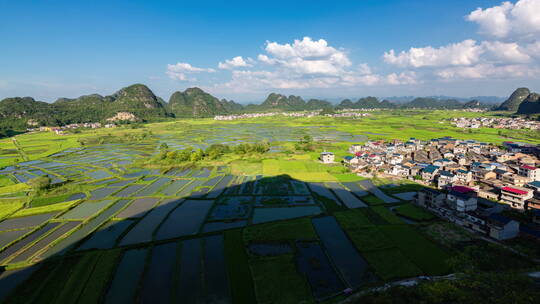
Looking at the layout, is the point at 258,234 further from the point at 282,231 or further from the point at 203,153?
the point at 203,153

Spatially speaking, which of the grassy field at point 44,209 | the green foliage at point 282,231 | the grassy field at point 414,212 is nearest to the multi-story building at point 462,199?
the grassy field at point 414,212

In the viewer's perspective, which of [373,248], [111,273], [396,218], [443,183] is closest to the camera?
[111,273]

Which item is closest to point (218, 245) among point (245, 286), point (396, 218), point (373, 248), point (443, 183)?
point (245, 286)

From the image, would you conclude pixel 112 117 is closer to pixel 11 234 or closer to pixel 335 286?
pixel 11 234

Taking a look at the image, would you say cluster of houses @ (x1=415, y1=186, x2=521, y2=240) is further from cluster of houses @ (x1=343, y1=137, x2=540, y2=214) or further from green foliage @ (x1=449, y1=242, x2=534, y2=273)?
cluster of houses @ (x1=343, y1=137, x2=540, y2=214)

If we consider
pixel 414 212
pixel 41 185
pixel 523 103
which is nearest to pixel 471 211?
pixel 414 212

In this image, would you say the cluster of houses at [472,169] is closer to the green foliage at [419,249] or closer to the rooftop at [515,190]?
the rooftop at [515,190]

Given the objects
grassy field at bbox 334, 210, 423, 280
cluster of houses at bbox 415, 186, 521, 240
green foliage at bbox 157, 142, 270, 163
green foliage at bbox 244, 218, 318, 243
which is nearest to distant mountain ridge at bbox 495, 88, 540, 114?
cluster of houses at bbox 415, 186, 521, 240
